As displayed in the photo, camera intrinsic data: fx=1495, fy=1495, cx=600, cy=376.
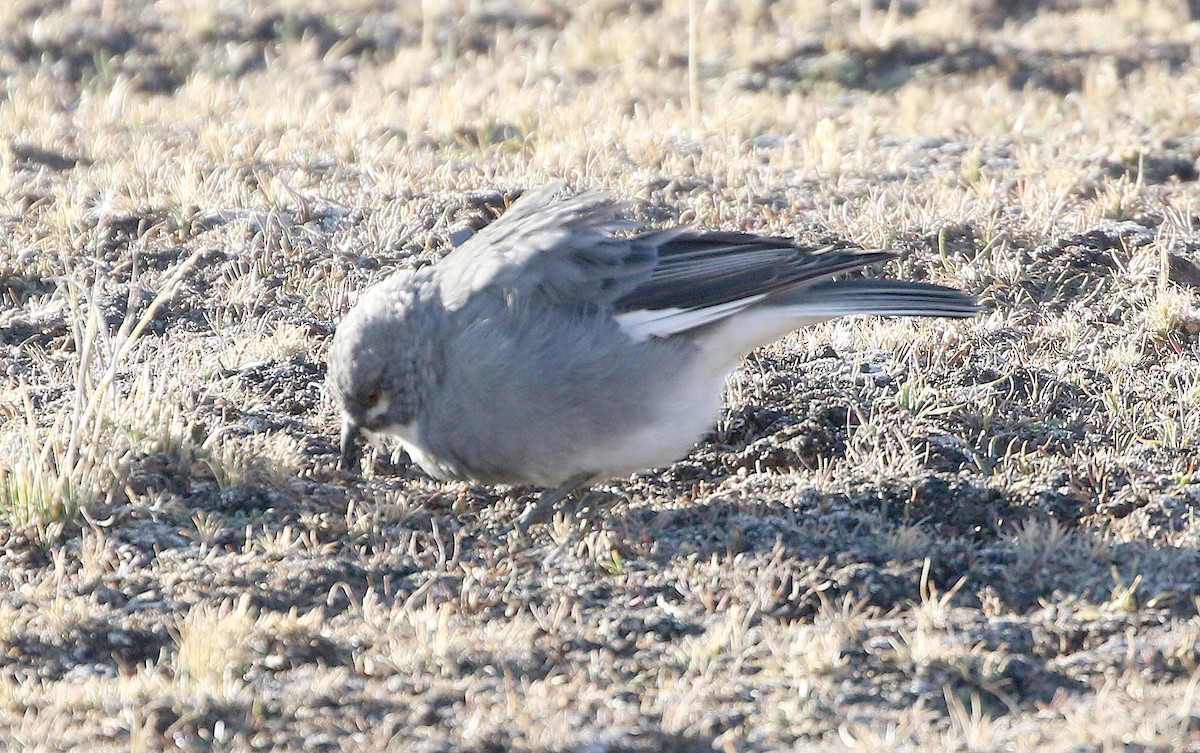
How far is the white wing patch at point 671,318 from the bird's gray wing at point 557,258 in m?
0.10

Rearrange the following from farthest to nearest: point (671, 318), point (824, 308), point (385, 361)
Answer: point (824, 308), point (671, 318), point (385, 361)

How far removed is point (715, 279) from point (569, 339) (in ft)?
1.85

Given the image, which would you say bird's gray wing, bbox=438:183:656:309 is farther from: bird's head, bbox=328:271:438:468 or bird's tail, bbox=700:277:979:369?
bird's tail, bbox=700:277:979:369

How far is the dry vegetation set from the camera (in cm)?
369

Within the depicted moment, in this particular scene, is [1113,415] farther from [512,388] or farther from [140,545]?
[140,545]

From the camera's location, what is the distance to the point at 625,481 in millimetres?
5277

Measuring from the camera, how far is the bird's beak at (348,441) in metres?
4.93

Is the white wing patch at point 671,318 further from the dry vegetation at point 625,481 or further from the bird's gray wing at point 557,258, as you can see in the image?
the dry vegetation at point 625,481

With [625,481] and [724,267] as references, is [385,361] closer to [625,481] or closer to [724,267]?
[625,481]

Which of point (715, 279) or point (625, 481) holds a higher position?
point (715, 279)

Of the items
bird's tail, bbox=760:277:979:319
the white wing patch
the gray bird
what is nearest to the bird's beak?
the gray bird

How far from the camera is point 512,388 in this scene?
15.3 ft

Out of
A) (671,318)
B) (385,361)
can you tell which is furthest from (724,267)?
(385,361)

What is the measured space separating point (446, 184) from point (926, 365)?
2768 millimetres
